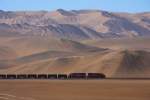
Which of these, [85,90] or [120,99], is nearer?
[120,99]

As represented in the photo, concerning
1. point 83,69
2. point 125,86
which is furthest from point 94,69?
point 125,86

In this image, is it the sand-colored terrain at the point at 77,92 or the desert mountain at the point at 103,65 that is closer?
the sand-colored terrain at the point at 77,92

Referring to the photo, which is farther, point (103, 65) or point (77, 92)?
point (103, 65)

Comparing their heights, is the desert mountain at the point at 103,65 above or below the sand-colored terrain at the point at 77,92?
below

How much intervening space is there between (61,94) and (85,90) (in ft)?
17.2

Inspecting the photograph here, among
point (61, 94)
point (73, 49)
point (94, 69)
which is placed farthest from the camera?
point (73, 49)

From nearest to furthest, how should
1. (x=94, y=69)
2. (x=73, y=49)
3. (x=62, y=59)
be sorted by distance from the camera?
(x=94, y=69) → (x=62, y=59) → (x=73, y=49)

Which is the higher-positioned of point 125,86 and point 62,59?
point 125,86

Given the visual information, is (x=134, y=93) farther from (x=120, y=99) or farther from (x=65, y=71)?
(x=65, y=71)

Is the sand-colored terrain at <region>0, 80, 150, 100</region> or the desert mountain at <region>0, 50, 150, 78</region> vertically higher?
the sand-colored terrain at <region>0, 80, 150, 100</region>

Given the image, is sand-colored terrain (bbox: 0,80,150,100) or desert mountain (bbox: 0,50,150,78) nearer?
sand-colored terrain (bbox: 0,80,150,100)

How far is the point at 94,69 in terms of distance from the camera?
4513 inches

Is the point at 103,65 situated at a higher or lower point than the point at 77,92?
lower

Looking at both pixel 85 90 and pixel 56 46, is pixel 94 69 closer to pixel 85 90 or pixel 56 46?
pixel 85 90
